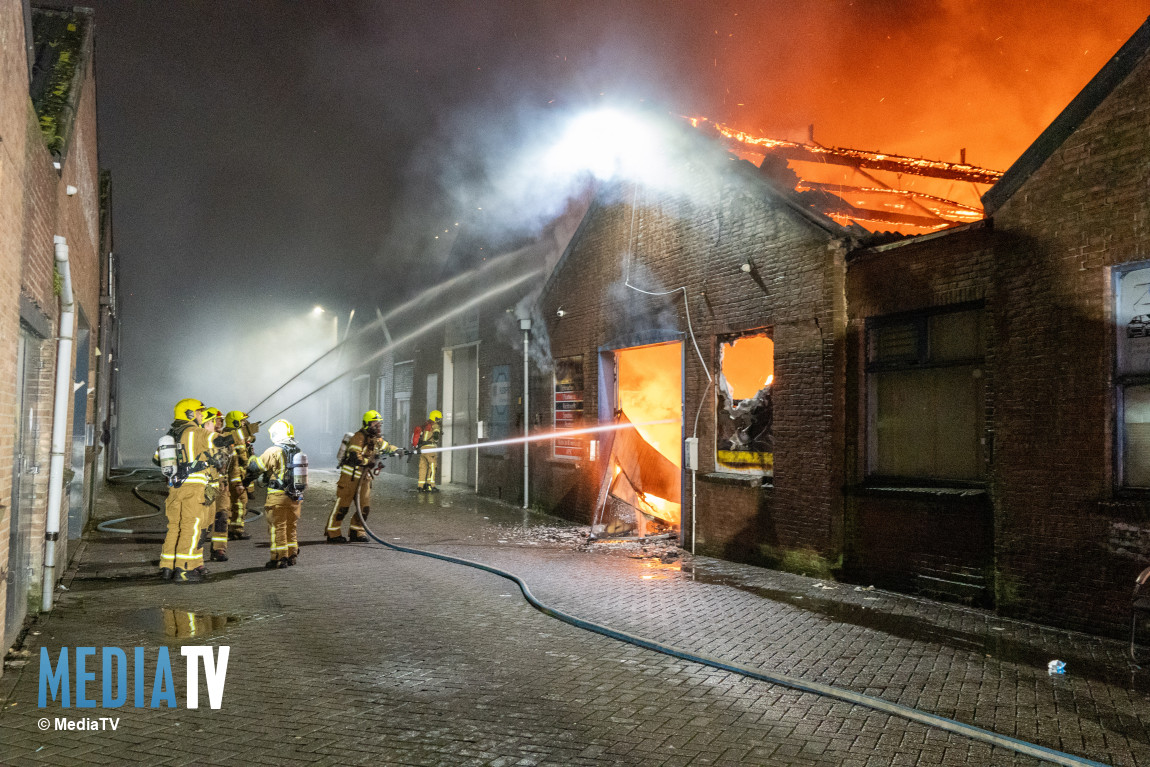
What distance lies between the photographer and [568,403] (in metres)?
14.1

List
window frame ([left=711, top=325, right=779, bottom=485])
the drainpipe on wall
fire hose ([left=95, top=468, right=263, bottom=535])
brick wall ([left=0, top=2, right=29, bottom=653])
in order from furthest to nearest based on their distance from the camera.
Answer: the drainpipe on wall → fire hose ([left=95, top=468, right=263, bottom=535]) → window frame ([left=711, top=325, right=779, bottom=485]) → brick wall ([left=0, top=2, right=29, bottom=653])

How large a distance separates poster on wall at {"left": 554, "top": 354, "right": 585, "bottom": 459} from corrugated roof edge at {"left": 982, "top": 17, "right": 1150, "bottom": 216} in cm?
781

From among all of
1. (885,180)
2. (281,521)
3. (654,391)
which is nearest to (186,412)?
(281,521)

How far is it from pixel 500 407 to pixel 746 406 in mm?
7960

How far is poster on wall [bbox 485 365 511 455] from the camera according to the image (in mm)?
16578

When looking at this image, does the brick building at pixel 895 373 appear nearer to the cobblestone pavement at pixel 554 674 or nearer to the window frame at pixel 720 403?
the window frame at pixel 720 403

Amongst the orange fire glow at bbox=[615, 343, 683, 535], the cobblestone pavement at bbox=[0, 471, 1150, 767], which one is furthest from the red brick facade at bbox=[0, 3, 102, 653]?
the orange fire glow at bbox=[615, 343, 683, 535]

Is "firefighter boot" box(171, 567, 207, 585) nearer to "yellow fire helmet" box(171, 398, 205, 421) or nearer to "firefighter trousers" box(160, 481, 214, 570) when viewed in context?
"firefighter trousers" box(160, 481, 214, 570)

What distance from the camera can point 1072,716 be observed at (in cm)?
446

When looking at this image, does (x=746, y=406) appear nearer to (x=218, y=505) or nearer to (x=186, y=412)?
(x=186, y=412)

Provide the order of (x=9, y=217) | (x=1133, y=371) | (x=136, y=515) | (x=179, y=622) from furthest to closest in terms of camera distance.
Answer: (x=136, y=515), (x=179, y=622), (x=1133, y=371), (x=9, y=217)

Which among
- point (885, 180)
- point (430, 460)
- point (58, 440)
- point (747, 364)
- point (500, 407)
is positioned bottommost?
point (430, 460)

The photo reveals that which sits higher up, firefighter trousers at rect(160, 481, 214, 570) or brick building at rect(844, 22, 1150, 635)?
brick building at rect(844, 22, 1150, 635)

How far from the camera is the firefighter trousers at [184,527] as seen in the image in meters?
8.23
